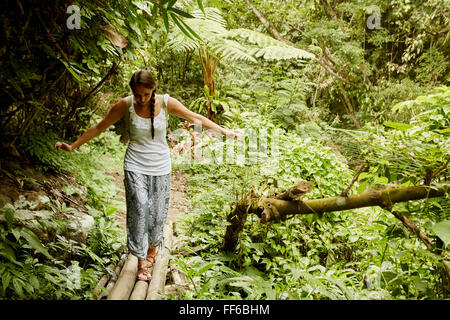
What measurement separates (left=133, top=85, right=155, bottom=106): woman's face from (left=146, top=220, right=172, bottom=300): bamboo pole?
1222 millimetres

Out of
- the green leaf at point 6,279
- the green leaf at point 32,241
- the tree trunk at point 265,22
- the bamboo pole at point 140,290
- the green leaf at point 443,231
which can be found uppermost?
the tree trunk at point 265,22

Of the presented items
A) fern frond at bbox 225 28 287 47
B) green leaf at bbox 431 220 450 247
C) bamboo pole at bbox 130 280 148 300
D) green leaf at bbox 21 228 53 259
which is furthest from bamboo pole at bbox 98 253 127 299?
fern frond at bbox 225 28 287 47

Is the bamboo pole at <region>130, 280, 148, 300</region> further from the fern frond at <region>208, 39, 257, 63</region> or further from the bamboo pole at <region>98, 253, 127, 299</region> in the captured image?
the fern frond at <region>208, 39, 257, 63</region>

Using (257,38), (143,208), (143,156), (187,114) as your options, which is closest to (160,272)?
(143,208)

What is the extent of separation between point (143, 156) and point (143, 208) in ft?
1.26

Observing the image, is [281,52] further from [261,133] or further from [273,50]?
[261,133]

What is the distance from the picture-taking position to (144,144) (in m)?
2.27

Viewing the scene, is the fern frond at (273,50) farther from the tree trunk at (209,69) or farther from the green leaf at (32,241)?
the green leaf at (32,241)

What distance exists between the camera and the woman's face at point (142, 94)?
6.77 feet

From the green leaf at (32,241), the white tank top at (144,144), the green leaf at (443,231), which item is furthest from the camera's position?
the white tank top at (144,144)

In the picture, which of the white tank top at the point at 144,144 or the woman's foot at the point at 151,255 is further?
the woman's foot at the point at 151,255

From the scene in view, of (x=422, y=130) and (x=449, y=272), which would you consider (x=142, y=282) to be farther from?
(x=422, y=130)

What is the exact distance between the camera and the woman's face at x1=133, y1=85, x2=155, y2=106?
2064 mm

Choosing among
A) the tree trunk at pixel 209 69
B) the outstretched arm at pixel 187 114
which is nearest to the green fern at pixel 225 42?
the tree trunk at pixel 209 69
